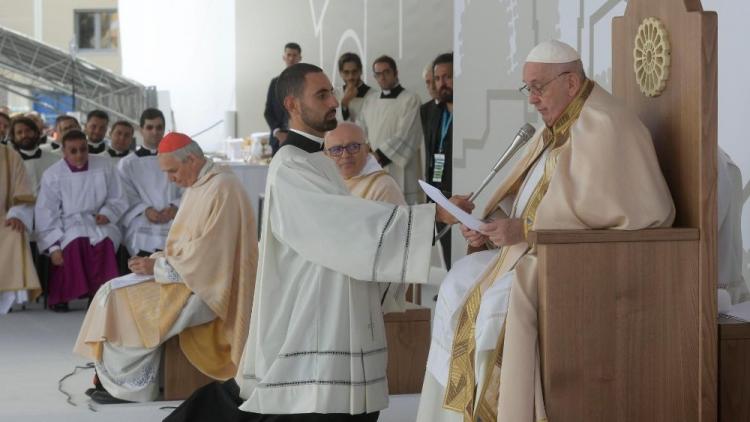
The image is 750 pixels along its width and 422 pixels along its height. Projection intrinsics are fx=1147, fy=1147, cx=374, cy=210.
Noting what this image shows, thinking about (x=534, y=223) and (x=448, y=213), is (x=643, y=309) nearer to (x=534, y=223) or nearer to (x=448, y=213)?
(x=534, y=223)

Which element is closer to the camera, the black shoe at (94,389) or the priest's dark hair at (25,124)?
the black shoe at (94,389)

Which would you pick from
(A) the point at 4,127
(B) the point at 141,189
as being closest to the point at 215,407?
(B) the point at 141,189

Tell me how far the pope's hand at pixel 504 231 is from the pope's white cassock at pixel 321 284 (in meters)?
0.36

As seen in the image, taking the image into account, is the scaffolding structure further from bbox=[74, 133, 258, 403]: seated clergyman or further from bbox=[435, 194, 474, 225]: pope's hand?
bbox=[435, 194, 474, 225]: pope's hand

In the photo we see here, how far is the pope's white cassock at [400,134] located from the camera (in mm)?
9469

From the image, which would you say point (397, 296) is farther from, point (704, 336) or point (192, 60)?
point (192, 60)

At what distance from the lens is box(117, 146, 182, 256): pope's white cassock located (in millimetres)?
9469

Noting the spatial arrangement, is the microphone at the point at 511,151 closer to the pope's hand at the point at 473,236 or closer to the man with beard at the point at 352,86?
the pope's hand at the point at 473,236

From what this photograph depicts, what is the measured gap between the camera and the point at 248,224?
235 inches

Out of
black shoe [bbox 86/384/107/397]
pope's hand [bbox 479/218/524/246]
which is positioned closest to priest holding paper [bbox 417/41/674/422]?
pope's hand [bbox 479/218/524/246]

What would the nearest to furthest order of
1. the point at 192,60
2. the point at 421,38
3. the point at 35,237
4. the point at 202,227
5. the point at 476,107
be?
1. the point at 202,227
2. the point at 476,107
3. the point at 35,237
4. the point at 421,38
5. the point at 192,60

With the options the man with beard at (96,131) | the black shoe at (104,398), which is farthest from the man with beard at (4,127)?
the black shoe at (104,398)

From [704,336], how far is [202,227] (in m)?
3.22

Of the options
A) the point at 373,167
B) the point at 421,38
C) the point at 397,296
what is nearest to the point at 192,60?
the point at 421,38
